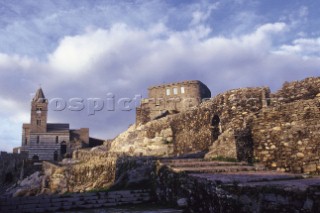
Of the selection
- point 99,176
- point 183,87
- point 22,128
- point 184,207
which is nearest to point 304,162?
point 184,207

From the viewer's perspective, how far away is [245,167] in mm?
7422

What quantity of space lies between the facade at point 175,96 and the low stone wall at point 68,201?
117ft

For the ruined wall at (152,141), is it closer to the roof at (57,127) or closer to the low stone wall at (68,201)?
the low stone wall at (68,201)

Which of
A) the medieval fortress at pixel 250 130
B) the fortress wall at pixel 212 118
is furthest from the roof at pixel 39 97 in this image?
the fortress wall at pixel 212 118

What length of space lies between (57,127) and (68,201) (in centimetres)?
5853

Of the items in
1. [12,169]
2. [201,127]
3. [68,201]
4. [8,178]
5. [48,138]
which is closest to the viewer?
[68,201]

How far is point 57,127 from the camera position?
62.6m

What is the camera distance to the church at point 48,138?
59375mm

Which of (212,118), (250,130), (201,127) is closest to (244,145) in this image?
(250,130)

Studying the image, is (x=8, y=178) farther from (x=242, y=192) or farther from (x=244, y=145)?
(x=242, y=192)

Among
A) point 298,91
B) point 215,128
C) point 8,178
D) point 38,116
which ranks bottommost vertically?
point 8,178

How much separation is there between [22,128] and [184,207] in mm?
67788

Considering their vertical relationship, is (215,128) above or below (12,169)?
above

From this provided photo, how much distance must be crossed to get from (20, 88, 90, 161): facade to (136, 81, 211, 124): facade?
787 inches
